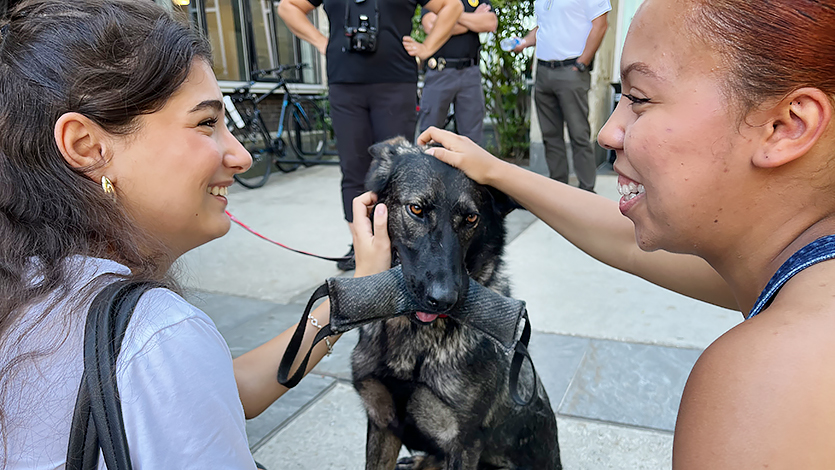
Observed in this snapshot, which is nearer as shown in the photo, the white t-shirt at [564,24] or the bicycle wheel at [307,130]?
the white t-shirt at [564,24]

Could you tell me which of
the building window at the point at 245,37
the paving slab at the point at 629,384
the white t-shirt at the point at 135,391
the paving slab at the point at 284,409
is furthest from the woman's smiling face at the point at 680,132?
the building window at the point at 245,37

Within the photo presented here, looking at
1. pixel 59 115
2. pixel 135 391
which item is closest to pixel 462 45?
pixel 59 115

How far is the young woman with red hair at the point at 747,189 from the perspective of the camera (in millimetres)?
637

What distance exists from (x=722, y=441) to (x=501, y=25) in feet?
24.2

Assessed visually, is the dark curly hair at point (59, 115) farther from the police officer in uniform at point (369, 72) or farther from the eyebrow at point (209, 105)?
the police officer in uniform at point (369, 72)

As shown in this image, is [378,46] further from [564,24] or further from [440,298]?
[440,298]

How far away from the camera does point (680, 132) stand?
2.68 feet

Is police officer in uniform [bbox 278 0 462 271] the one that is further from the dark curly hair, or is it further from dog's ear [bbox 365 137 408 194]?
the dark curly hair

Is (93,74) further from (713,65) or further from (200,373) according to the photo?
(713,65)

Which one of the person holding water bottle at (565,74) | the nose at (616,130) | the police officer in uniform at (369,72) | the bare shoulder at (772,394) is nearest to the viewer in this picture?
the bare shoulder at (772,394)

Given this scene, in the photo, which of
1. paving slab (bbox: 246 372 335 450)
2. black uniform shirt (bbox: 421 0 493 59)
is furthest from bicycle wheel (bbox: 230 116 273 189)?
paving slab (bbox: 246 372 335 450)

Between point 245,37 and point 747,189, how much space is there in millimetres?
9178

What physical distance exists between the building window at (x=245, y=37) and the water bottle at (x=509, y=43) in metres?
3.86

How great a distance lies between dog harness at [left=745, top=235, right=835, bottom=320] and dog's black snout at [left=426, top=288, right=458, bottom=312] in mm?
830
